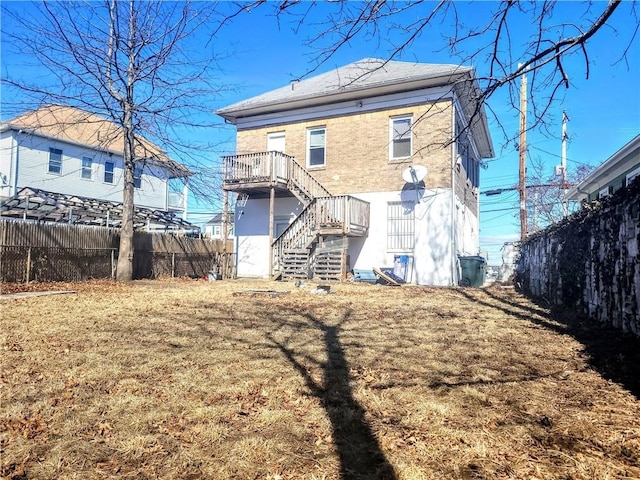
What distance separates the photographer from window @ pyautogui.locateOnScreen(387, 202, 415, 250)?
1627 cm

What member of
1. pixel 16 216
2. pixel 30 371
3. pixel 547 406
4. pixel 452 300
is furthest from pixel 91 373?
pixel 16 216

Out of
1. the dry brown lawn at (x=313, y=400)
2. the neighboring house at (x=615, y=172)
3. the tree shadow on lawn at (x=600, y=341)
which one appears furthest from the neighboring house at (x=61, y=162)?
the neighboring house at (x=615, y=172)

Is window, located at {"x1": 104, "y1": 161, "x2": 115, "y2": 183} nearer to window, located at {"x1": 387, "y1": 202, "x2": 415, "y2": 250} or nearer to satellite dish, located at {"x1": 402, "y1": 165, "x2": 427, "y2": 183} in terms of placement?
window, located at {"x1": 387, "y1": 202, "x2": 415, "y2": 250}

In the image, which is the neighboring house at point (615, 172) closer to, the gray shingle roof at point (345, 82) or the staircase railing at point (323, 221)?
the gray shingle roof at point (345, 82)

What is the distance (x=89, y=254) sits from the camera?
14.1 meters

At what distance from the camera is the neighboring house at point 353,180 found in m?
15.7

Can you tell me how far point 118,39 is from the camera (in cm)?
1280

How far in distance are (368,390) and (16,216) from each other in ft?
62.1

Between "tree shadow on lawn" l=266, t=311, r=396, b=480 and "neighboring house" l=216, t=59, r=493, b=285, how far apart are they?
10404 millimetres

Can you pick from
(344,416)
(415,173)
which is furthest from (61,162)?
(344,416)

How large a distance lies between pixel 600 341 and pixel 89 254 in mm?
14311

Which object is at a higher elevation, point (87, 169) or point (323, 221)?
point (87, 169)

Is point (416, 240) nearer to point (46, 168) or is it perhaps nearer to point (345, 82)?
point (345, 82)

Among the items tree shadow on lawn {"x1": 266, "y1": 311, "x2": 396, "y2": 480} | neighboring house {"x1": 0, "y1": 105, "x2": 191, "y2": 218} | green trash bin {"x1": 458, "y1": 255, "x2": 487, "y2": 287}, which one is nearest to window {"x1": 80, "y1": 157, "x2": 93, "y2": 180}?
neighboring house {"x1": 0, "y1": 105, "x2": 191, "y2": 218}
